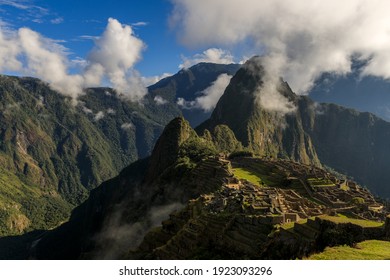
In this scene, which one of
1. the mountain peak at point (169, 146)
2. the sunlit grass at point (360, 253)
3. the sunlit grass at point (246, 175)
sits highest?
the mountain peak at point (169, 146)

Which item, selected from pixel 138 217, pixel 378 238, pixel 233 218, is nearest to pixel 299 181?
pixel 138 217

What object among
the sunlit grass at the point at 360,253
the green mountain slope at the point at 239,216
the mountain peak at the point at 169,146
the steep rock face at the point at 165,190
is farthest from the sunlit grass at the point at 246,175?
the sunlit grass at the point at 360,253

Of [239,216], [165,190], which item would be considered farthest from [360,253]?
[165,190]

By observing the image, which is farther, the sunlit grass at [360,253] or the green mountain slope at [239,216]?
the green mountain slope at [239,216]

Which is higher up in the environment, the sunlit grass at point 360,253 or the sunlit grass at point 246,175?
the sunlit grass at point 246,175

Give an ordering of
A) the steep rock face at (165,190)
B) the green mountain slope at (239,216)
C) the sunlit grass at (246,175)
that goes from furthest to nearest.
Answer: the sunlit grass at (246,175) < the steep rock face at (165,190) < the green mountain slope at (239,216)

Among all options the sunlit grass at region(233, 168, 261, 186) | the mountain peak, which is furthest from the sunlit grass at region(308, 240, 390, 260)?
the mountain peak

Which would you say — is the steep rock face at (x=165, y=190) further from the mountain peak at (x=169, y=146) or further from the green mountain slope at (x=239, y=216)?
the green mountain slope at (x=239, y=216)

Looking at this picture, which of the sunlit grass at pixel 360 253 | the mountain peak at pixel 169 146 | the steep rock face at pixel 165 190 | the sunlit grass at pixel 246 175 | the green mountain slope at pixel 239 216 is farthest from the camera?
the mountain peak at pixel 169 146

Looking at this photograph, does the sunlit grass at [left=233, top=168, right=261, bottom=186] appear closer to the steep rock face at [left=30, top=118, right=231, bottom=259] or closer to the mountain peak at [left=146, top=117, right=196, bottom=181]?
the steep rock face at [left=30, top=118, right=231, bottom=259]

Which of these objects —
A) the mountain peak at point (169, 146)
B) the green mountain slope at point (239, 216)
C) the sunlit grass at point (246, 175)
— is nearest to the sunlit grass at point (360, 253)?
the green mountain slope at point (239, 216)
